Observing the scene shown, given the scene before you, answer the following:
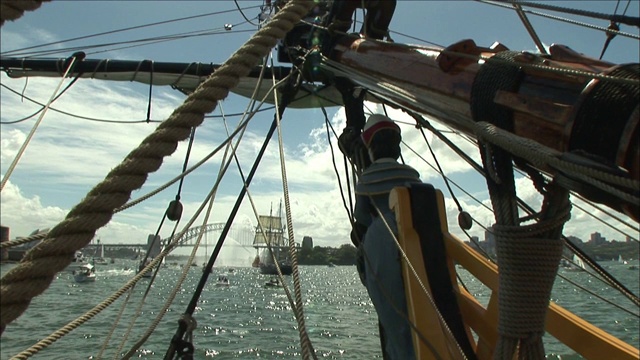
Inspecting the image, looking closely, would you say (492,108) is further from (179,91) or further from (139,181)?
(179,91)

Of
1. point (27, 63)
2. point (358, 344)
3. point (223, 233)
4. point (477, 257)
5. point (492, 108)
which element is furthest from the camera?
point (358, 344)

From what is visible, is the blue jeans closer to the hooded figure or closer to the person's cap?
the hooded figure

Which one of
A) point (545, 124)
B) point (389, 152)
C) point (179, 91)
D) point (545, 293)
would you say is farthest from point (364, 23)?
point (179, 91)

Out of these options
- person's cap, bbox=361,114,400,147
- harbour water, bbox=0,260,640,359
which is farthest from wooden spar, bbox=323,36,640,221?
harbour water, bbox=0,260,640,359

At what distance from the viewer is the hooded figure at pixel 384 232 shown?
2107mm

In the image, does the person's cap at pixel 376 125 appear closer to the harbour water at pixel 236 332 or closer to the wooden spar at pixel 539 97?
the wooden spar at pixel 539 97

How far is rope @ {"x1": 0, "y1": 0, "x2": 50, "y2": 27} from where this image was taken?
3.78 feet

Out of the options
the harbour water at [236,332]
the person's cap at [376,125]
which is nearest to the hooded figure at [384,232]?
the person's cap at [376,125]

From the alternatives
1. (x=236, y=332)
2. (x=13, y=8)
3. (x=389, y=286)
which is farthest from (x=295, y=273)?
(x=236, y=332)

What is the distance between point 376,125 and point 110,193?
5.75ft

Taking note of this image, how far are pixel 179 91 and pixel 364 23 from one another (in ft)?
13.2

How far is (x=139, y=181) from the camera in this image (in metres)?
1.18

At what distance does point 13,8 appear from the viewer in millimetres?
1172

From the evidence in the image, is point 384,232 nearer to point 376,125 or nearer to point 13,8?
point 376,125
